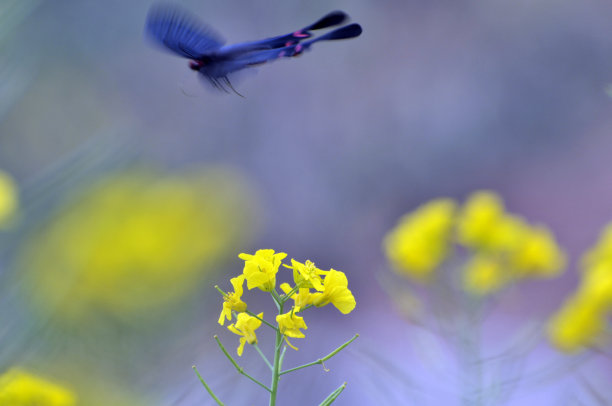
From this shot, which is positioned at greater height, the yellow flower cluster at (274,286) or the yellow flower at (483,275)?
the yellow flower at (483,275)

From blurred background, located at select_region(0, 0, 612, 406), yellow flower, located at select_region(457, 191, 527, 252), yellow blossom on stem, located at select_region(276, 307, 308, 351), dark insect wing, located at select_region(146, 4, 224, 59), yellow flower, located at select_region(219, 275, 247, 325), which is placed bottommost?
yellow blossom on stem, located at select_region(276, 307, 308, 351)

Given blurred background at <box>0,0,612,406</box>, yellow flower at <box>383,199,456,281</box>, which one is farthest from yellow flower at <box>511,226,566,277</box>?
blurred background at <box>0,0,612,406</box>

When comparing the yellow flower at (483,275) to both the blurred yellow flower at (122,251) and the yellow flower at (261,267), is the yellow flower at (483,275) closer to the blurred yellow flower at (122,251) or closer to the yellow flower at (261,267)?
the blurred yellow flower at (122,251)

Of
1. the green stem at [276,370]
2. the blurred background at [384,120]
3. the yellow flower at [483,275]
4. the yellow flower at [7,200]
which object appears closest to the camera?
the green stem at [276,370]

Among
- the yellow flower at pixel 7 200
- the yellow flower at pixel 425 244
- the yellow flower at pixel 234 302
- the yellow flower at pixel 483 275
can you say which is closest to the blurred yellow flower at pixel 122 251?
the yellow flower at pixel 7 200

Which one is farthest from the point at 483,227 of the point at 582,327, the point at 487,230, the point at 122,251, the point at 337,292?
the point at 337,292

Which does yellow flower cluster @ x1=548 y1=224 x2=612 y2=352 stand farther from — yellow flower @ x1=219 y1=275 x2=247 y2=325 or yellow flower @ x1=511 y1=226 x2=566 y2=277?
yellow flower @ x1=219 y1=275 x2=247 y2=325

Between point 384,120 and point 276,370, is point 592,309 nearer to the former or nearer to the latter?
point 276,370
